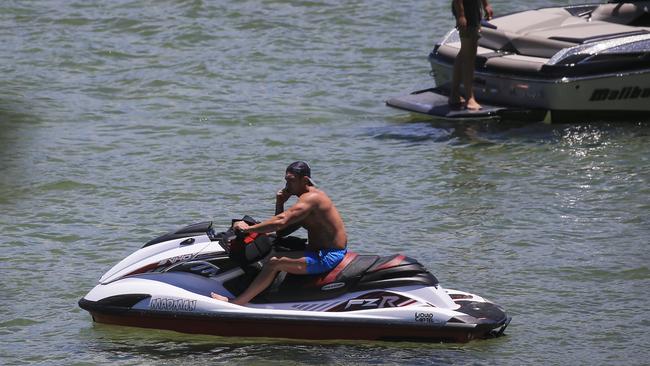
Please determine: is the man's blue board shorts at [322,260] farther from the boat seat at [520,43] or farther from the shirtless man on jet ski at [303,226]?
the boat seat at [520,43]

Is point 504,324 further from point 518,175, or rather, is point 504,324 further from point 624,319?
point 518,175

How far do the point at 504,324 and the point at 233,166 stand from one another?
19.3 ft

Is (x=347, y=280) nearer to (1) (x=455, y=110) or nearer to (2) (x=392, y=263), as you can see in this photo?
(2) (x=392, y=263)

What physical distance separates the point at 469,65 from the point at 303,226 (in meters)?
6.23

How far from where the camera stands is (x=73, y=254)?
10.5 metres

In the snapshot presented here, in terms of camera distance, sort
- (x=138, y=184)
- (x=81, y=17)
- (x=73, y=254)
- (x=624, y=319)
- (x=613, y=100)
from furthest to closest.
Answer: (x=81, y=17) → (x=613, y=100) → (x=138, y=184) → (x=73, y=254) → (x=624, y=319)

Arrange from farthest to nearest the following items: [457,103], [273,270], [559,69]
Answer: [457,103] < [559,69] < [273,270]

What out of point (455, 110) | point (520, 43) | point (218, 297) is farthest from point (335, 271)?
point (520, 43)

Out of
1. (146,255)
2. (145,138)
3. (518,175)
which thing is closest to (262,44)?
(145,138)

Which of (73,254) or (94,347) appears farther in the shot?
(73,254)

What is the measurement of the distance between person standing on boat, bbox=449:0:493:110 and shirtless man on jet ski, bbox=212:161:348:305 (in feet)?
19.9

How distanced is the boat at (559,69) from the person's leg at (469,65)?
20 centimetres

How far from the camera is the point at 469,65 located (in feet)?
46.2

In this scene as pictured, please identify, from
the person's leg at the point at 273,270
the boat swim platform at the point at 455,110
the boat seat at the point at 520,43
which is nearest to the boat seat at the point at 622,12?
the boat seat at the point at 520,43
